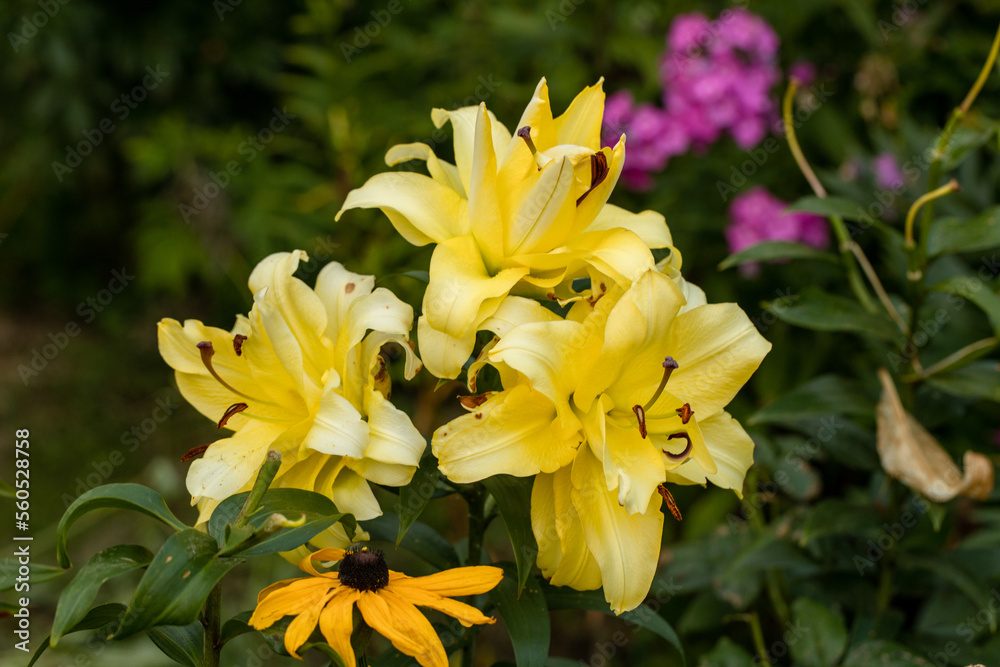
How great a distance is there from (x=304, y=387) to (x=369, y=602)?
0.58 feet

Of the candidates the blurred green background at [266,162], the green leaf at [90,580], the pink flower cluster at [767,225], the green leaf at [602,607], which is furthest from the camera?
the blurred green background at [266,162]

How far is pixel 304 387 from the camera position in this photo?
68 centimetres

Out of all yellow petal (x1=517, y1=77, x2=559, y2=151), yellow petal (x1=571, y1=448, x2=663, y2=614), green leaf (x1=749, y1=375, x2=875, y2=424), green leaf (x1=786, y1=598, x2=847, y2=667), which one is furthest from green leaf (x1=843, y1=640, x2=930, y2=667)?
yellow petal (x1=517, y1=77, x2=559, y2=151)

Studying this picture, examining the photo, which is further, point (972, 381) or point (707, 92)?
point (707, 92)

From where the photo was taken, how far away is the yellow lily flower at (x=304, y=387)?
2.13 feet

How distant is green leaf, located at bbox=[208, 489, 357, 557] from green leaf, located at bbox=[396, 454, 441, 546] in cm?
4

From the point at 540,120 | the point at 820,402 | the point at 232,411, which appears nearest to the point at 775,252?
the point at 820,402

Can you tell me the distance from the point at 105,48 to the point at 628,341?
3015 mm

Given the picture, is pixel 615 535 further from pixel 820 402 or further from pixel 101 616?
pixel 820 402

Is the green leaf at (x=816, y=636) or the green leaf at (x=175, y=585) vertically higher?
the green leaf at (x=175, y=585)

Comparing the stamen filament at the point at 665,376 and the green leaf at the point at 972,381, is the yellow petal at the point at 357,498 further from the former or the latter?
the green leaf at the point at 972,381

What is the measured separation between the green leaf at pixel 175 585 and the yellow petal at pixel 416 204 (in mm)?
295

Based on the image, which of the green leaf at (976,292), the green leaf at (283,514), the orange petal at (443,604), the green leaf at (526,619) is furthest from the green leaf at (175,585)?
the green leaf at (976,292)

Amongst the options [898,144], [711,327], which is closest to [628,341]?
[711,327]
